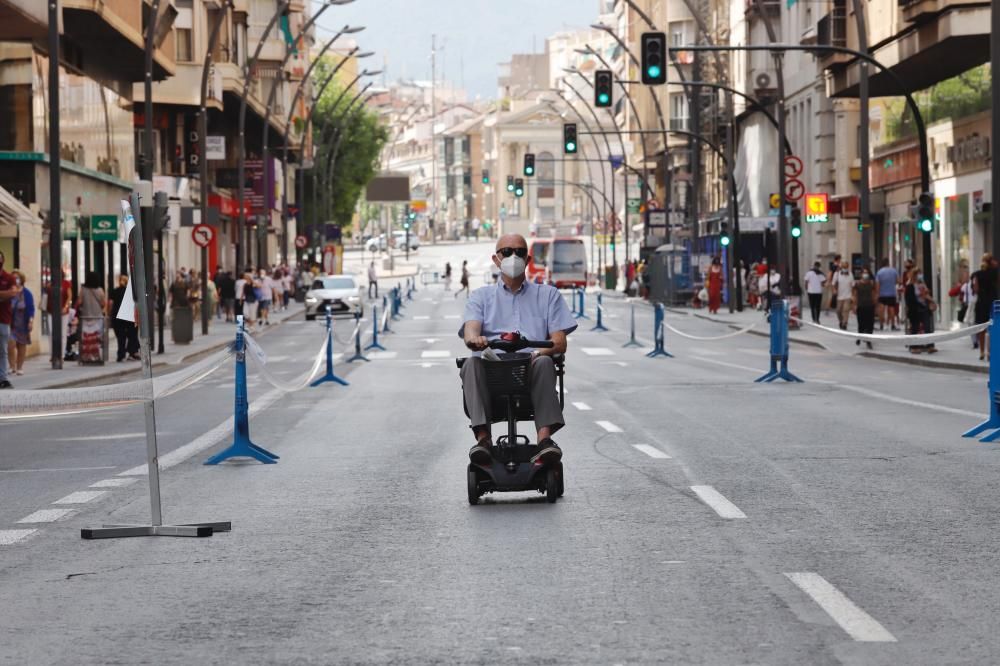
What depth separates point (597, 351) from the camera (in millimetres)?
41812

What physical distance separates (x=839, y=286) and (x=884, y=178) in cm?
841

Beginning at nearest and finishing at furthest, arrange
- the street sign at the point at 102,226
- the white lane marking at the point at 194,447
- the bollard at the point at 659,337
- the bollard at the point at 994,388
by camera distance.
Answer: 1. the white lane marking at the point at 194,447
2. the bollard at the point at 994,388
3. the bollard at the point at 659,337
4. the street sign at the point at 102,226

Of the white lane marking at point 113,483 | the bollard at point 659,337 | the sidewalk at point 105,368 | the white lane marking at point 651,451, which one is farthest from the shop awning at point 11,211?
the white lane marking at point 113,483

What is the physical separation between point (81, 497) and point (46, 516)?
112cm

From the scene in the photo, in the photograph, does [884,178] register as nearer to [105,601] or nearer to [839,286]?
[839,286]

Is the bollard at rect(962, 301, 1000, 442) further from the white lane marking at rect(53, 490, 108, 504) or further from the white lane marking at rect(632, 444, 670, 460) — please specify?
the white lane marking at rect(53, 490, 108, 504)

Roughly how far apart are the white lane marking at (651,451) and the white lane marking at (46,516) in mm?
4805

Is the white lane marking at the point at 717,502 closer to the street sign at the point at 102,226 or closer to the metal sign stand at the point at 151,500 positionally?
the metal sign stand at the point at 151,500

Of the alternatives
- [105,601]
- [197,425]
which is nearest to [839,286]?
[197,425]

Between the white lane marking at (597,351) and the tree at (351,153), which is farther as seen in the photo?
the tree at (351,153)

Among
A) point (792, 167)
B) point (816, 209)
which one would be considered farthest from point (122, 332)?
point (816, 209)

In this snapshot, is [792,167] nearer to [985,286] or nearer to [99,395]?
[985,286]

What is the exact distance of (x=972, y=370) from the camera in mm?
30984

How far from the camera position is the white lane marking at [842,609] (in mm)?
7324
